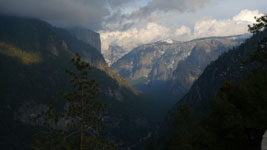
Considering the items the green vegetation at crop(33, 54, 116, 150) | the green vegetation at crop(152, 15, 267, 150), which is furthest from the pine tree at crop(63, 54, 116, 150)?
the green vegetation at crop(152, 15, 267, 150)

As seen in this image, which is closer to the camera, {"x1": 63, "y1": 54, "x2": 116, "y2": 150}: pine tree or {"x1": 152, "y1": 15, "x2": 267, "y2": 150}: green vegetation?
{"x1": 152, "y1": 15, "x2": 267, "y2": 150}: green vegetation

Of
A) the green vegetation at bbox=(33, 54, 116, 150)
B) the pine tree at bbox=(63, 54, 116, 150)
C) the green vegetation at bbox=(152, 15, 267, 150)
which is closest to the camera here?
the green vegetation at bbox=(152, 15, 267, 150)

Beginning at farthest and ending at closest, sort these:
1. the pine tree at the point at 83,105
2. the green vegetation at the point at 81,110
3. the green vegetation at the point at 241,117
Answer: the pine tree at the point at 83,105 < the green vegetation at the point at 81,110 < the green vegetation at the point at 241,117

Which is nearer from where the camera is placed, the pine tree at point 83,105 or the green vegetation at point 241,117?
the green vegetation at point 241,117

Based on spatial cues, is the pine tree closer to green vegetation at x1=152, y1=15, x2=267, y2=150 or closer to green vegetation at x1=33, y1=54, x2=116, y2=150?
green vegetation at x1=33, y1=54, x2=116, y2=150

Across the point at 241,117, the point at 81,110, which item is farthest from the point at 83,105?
the point at 241,117

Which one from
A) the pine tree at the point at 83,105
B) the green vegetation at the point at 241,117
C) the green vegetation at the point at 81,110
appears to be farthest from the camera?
the pine tree at the point at 83,105

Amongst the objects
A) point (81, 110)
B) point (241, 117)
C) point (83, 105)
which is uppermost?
point (83, 105)

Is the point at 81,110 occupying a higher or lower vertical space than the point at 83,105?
lower

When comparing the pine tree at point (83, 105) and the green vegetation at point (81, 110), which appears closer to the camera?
the green vegetation at point (81, 110)

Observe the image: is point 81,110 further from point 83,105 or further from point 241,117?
point 241,117

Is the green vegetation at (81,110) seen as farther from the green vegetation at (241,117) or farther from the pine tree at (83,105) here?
the green vegetation at (241,117)

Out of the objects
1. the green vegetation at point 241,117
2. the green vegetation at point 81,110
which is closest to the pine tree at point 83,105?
the green vegetation at point 81,110

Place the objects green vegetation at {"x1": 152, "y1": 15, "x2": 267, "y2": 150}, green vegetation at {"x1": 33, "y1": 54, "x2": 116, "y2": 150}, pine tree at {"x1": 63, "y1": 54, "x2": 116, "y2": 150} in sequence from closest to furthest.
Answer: green vegetation at {"x1": 152, "y1": 15, "x2": 267, "y2": 150} < green vegetation at {"x1": 33, "y1": 54, "x2": 116, "y2": 150} < pine tree at {"x1": 63, "y1": 54, "x2": 116, "y2": 150}
